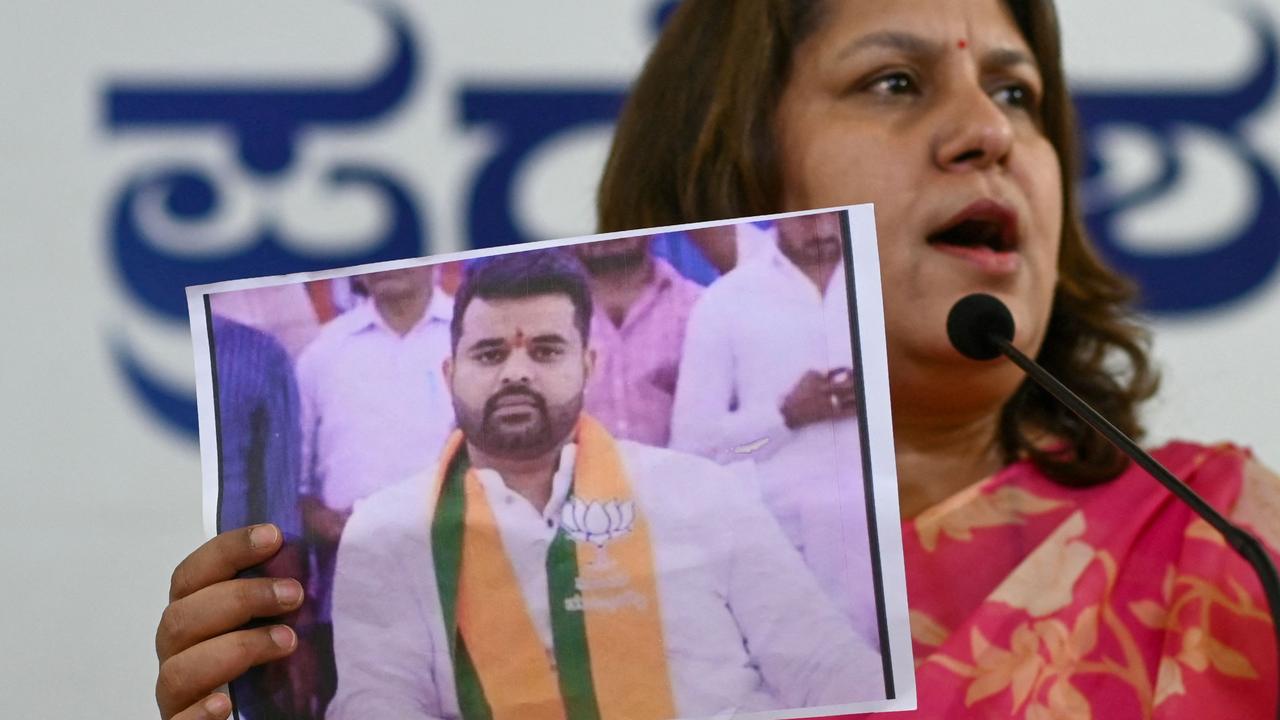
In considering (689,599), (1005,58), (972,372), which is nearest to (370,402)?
(689,599)

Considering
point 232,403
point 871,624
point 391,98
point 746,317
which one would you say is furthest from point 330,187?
point 871,624

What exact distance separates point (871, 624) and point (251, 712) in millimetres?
372

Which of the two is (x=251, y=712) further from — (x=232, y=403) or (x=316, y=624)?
(x=232, y=403)

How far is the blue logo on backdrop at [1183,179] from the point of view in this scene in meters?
1.67

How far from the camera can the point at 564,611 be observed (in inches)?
32.4

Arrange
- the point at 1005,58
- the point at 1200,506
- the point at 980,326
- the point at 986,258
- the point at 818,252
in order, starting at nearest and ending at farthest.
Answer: the point at 1200,506 < the point at 818,252 < the point at 980,326 < the point at 986,258 < the point at 1005,58

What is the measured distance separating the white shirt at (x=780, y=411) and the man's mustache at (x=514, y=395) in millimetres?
77

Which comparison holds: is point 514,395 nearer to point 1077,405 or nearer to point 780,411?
point 780,411

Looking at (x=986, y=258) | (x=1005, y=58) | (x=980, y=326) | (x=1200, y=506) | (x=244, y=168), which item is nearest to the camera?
(x=1200, y=506)

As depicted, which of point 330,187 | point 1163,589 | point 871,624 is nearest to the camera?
point 871,624

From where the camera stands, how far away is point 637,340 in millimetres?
835

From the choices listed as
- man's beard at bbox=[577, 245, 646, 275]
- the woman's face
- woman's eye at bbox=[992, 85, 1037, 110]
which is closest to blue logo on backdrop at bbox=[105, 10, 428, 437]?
the woman's face

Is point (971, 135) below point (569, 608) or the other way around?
the other way around

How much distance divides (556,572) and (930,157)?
487 millimetres
